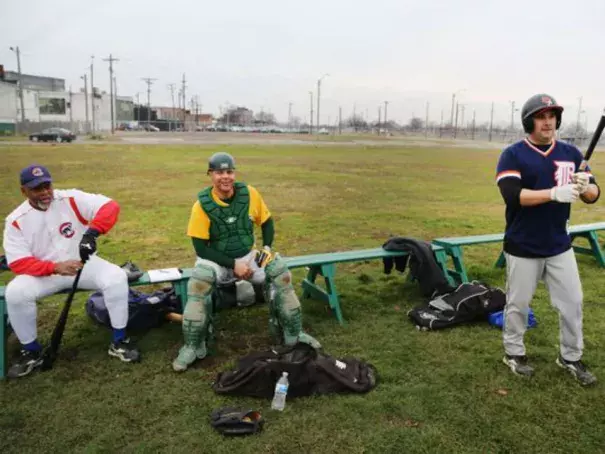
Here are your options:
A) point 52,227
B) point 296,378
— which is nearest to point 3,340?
point 52,227

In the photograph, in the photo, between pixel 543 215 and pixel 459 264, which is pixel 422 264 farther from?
pixel 543 215

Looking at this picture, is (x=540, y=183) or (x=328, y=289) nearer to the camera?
(x=540, y=183)

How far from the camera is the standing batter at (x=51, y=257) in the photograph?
4195 mm

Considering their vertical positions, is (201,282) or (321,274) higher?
(201,282)

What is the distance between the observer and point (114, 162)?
22188mm

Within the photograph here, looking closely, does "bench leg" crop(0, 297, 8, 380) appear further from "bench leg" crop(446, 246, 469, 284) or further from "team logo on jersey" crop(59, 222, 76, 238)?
"bench leg" crop(446, 246, 469, 284)

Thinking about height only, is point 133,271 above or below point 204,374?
above

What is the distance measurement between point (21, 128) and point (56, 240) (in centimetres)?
6062

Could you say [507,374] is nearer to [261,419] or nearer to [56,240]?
[261,419]

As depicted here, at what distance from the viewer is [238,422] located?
3363 millimetres

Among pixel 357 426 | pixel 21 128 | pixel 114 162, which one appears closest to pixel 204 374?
pixel 357 426

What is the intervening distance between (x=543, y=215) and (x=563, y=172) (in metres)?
0.33

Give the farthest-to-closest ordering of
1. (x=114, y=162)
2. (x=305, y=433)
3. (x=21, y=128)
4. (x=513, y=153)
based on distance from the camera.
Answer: (x=21, y=128), (x=114, y=162), (x=513, y=153), (x=305, y=433)

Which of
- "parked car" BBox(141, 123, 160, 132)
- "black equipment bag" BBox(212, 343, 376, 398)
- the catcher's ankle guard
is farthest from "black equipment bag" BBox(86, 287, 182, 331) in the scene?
"parked car" BBox(141, 123, 160, 132)
